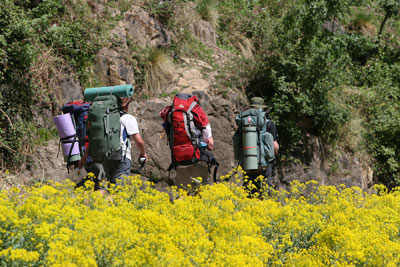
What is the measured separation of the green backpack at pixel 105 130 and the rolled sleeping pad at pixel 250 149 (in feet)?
6.14

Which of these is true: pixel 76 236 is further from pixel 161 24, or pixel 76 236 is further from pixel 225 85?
pixel 161 24

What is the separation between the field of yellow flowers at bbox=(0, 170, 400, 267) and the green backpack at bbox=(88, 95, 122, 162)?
946mm

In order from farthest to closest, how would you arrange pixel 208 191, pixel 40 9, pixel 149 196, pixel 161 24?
1. pixel 161 24
2. pixel 40 9
3. pixel 208 191
4. pixel 149 196

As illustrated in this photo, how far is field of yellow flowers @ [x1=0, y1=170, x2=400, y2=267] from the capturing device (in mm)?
2867

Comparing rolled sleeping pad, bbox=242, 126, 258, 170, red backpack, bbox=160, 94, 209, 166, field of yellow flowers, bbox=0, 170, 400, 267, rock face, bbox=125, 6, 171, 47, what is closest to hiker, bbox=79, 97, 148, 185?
red backpack, bbox=160, 94, 209, 166

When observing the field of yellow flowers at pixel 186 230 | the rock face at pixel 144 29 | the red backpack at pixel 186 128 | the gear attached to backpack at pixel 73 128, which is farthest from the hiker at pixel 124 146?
the rock face at pixel 144 29

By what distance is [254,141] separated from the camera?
630cm

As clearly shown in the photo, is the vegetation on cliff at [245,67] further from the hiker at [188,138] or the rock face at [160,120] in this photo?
the hiker at [188,138]

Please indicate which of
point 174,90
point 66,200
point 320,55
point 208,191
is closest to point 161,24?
point 174,90

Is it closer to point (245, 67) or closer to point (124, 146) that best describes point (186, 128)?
point (124, 146)

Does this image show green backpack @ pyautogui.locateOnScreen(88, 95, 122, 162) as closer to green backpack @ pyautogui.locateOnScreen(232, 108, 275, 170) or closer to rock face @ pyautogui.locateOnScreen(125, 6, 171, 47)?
green backpack @ pyautogui.locateOnScreen(232, 108, 275, 170)

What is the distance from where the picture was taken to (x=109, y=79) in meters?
8.93

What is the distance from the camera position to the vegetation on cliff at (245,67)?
7.60 meters

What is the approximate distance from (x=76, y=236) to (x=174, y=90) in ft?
20.7
